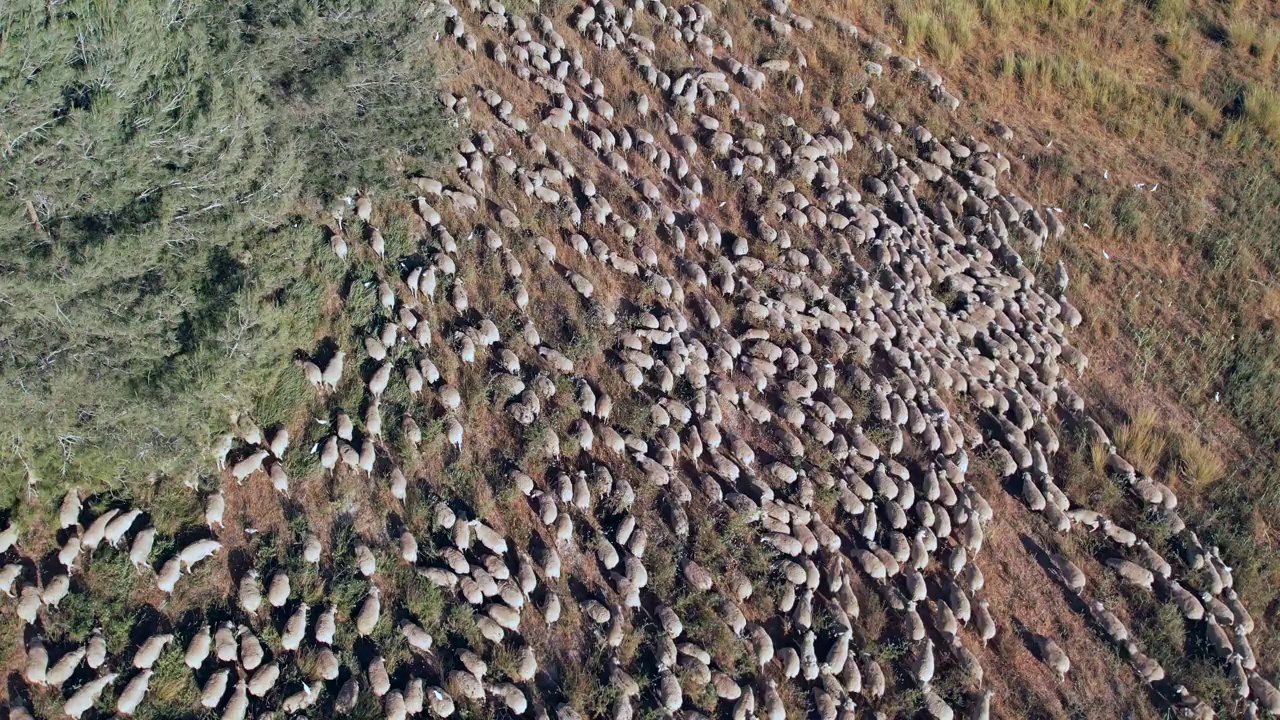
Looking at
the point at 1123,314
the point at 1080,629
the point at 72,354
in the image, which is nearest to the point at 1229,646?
the point at 1080,629

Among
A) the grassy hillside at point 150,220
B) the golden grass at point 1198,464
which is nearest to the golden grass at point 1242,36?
the golden grass at point 1198,464

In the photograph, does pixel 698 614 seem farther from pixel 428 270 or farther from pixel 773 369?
pixel 428 270

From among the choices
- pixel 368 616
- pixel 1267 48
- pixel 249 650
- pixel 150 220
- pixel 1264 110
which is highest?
pixel 150 220

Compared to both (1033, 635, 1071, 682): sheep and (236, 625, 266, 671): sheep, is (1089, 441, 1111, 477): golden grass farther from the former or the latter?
(236, 625, 266, 671): sheep

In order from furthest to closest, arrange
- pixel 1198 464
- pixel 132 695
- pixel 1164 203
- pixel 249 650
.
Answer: pixel 1164 203 → pixel 1198 464 → pixel 249 650 → pixel 132 695

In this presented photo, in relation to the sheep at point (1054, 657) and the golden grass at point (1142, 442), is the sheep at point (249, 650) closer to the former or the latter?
the sheep at point (1054, 657)

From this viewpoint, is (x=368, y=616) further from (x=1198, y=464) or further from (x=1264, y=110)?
(x=1264, y=110)

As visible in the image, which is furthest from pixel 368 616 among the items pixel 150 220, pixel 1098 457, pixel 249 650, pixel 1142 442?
pixel 1142 442
